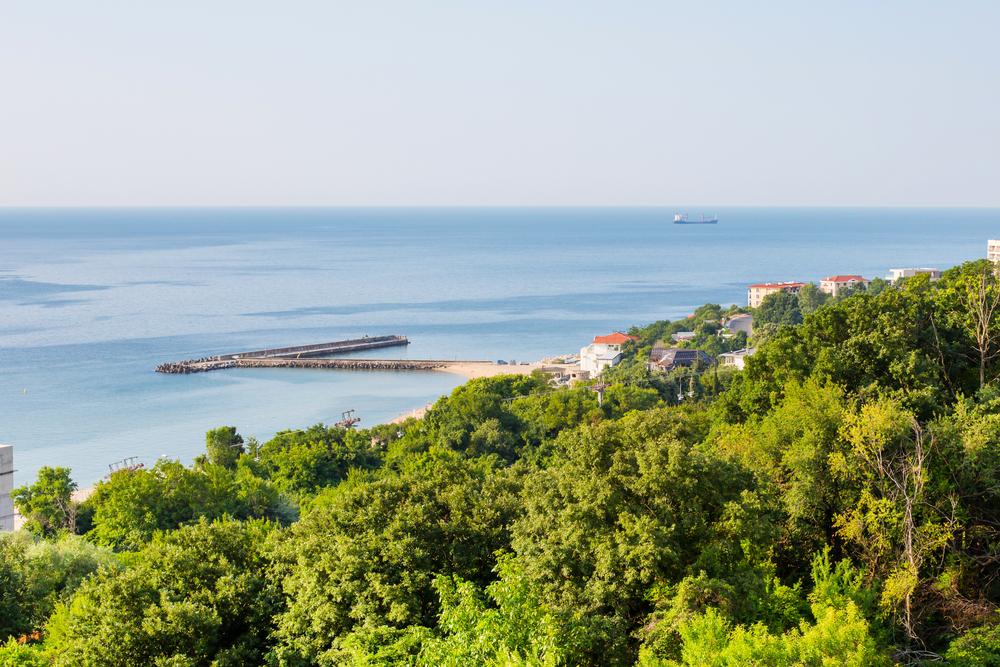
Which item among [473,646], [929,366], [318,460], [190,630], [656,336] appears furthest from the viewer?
[656,336]

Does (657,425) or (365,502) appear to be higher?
(657,425)

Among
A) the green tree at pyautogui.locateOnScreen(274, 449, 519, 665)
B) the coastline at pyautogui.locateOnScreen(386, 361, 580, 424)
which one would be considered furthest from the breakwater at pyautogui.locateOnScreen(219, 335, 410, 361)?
the green tree at pyautogui.locateOnScreen(274, 449, 519, 665)

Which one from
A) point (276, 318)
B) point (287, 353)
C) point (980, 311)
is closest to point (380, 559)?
point (980, 311)

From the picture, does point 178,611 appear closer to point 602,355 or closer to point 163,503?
point 163,503

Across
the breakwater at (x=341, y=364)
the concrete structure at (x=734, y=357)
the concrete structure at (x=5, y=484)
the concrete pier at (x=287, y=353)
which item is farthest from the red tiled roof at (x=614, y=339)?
the concrete structure at (x=5, y=484)

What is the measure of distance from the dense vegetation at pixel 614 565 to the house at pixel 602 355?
43271 millimetres

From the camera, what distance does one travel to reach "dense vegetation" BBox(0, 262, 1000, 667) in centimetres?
1057

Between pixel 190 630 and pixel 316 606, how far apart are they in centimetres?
172

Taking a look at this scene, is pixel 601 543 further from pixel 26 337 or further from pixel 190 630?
pixel 26 337

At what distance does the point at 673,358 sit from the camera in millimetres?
60250

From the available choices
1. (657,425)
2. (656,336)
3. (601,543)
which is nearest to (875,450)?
(657,425)

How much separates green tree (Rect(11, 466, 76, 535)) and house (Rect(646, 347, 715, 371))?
125 feet

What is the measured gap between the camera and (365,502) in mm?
14367

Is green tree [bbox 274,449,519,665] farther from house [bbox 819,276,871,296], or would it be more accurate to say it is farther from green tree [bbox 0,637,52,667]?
house [bbox 819,276,871,296]
